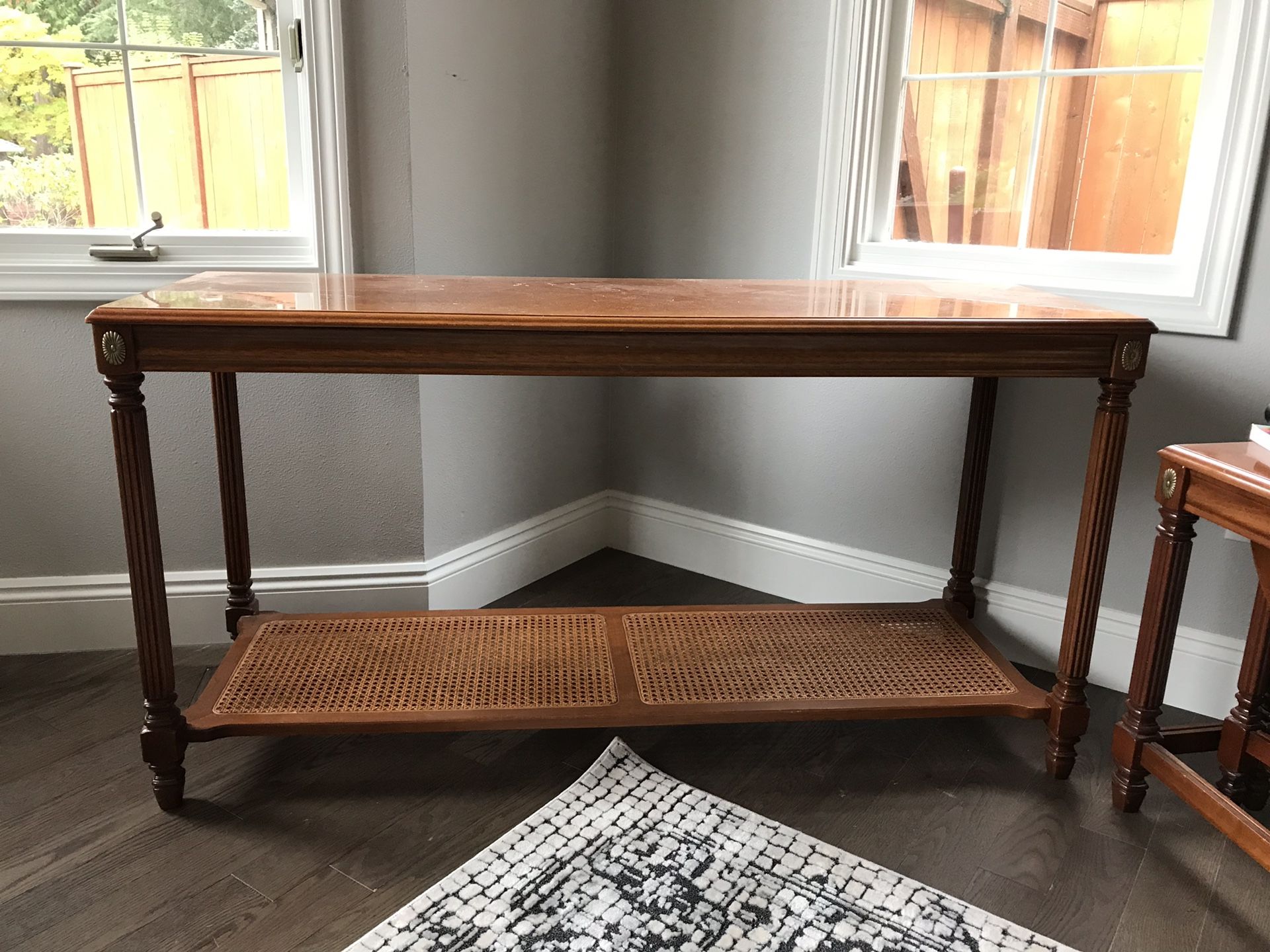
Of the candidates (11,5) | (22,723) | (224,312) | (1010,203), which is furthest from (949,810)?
(11,5)

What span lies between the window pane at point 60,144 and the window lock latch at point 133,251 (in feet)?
0.23

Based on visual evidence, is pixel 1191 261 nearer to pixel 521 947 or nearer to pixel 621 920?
pixel 621 920

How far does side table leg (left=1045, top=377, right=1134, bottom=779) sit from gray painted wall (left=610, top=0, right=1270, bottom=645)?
378 millimetres

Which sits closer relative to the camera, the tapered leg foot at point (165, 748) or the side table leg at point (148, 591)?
the side table leg at point (148, 591)

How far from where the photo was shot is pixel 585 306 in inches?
64.9

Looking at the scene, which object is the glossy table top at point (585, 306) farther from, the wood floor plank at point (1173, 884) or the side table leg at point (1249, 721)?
the wood floor plank at point (1173, 884)

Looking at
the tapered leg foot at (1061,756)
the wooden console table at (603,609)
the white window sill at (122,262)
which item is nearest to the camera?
the wooden console table at (603,609)

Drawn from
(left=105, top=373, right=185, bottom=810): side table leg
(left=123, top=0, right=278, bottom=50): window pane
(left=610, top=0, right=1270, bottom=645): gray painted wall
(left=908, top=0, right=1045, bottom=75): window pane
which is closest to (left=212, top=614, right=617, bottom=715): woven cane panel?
(left=105, top=373, right=185, bottom=810): side table leg

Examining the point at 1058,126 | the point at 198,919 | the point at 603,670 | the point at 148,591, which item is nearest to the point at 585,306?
the point at 603,670

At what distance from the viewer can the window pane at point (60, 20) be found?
6.52ft

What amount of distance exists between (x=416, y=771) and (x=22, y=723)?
33.2 inches

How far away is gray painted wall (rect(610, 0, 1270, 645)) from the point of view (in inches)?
80.9

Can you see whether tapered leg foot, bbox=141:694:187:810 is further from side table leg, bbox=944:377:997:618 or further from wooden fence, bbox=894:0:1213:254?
wooden fence, bbox=894:0:1213:254

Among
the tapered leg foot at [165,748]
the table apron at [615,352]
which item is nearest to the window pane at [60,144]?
the table apron at [615,352]
